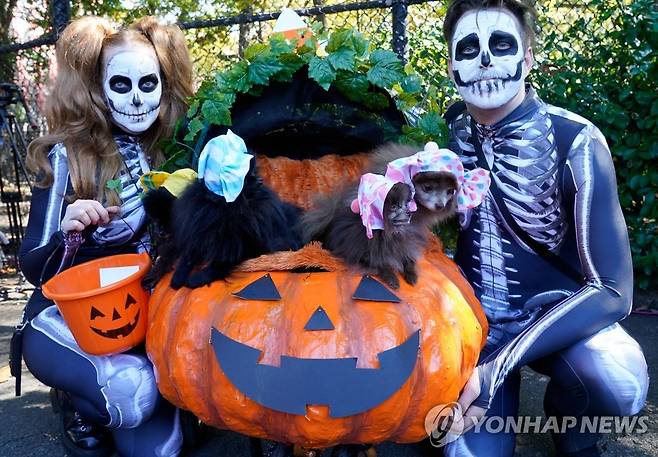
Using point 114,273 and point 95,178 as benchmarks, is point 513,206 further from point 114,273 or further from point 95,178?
point 95,178

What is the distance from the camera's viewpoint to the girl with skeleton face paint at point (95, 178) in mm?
2074

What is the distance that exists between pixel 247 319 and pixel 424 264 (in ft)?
1.85

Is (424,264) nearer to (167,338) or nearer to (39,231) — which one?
(167,338)

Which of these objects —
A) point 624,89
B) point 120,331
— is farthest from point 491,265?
point 624,89

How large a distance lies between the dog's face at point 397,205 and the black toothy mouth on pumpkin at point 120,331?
Answer: 2.87 feet

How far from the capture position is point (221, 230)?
1739 mm

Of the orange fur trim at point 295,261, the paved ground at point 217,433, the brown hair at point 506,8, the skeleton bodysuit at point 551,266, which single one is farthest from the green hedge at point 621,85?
the orange fur trim at point 295,261

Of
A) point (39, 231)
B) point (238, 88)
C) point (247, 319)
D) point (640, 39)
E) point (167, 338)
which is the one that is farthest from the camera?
point (640, 39)

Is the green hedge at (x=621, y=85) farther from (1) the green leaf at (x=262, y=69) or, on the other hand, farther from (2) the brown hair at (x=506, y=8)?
(1) the green leaf at (x=262, y=69)

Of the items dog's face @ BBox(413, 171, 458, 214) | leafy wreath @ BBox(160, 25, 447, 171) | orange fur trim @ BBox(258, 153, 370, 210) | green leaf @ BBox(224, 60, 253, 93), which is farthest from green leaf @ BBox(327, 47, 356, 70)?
dog's face @ BBox(413, 171, 458, 214)

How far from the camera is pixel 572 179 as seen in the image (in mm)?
1925

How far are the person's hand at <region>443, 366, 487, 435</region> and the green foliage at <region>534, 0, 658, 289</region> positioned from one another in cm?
237

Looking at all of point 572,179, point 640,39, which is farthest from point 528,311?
point 640,39

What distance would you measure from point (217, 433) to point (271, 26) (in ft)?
12.4
